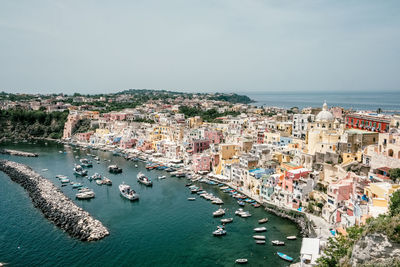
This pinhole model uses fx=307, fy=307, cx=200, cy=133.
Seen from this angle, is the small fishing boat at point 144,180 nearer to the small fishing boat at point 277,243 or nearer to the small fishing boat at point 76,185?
the small fishing boat at point 76,185

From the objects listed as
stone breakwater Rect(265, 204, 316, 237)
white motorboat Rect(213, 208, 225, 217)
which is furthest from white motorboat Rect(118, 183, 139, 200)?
stone breakwater Rect(265, 204, 316, 237)

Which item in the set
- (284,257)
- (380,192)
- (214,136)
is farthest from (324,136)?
(214,136)

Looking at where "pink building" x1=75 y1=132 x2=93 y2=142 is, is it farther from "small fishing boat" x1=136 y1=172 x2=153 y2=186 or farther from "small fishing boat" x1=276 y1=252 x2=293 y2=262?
"small fishing boat" x1=276 y1=252 x2=293 y2=262

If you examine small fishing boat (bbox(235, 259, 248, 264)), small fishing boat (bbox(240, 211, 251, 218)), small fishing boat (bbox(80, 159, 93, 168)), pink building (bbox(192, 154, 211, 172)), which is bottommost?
small fishing boat (bbox(235, 259, 248, 264))

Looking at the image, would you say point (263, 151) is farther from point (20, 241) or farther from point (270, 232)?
point (20, 241)

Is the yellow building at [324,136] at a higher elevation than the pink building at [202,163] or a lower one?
higher

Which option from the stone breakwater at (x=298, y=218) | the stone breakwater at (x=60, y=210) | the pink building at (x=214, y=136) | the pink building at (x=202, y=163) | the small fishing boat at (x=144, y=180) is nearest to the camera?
the stone breakwater at (x=298, y=218)

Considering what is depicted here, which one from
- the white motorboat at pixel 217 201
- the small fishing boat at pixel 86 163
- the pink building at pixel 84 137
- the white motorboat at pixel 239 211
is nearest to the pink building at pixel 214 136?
the small fishing boat at pixel 86 163
